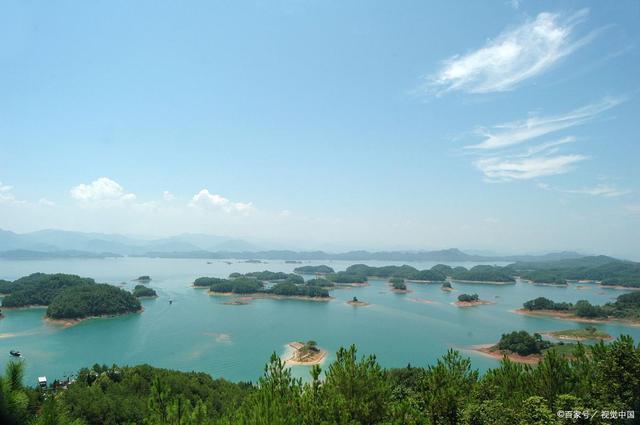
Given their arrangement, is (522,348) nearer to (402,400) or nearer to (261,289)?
(402,400)

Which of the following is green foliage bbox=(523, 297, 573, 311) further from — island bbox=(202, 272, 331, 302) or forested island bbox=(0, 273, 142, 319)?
forested island bbox=(0, 273, 142, 319)

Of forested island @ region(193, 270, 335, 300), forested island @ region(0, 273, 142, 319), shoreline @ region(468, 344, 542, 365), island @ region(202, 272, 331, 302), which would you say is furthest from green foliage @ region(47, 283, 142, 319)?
shoreline @ region(468, 344, 542, 365)

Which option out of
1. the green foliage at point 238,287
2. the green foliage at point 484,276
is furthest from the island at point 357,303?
the green foliage at point 484,276

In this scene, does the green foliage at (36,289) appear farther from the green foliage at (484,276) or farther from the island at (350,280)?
the green foliage at (484,276)

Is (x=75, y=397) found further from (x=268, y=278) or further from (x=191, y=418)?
(x=268, y=278)

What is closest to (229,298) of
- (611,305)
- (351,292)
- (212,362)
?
(351,292)

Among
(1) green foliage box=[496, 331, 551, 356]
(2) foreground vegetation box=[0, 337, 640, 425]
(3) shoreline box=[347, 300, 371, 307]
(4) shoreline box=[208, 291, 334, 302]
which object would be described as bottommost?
(4) shoreline box=[208, 291, 334, 302]

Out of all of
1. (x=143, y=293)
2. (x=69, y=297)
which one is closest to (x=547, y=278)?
(x=143, y=293)
